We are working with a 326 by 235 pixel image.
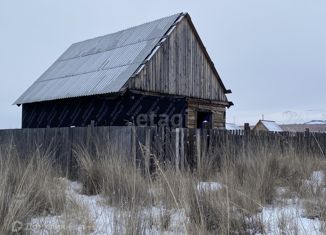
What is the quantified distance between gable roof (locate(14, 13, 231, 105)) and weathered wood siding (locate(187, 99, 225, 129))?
1.12 m

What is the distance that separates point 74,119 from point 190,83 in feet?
17.6

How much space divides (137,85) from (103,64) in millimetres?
3080

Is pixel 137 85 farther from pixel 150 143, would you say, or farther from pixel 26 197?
pixel 26 197

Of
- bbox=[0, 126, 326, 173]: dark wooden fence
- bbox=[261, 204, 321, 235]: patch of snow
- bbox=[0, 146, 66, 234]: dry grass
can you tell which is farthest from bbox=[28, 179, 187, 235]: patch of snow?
bbox=[0, 126, 326, 173]: dark wooden fence

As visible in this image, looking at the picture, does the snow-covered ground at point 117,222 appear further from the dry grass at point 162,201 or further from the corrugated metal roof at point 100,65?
the corrugated metal roof at point 100,65

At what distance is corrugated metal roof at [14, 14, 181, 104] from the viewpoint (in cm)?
1449

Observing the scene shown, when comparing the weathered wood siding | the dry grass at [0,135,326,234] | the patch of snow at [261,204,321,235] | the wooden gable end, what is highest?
the wooden gable end

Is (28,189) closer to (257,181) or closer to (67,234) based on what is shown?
(67,234)

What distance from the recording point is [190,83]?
1666 cm

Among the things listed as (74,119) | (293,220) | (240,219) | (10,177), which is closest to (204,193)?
(240,219)

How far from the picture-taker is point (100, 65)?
1636 cm

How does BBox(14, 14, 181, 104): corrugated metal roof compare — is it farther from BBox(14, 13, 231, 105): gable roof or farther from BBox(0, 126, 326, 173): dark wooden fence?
BBox(0, 126, 326, 173): dark wooden fence

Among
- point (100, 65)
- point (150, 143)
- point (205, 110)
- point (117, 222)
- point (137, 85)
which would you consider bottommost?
point (117, 222)

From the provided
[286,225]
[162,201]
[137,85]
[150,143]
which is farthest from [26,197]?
[137,85]
